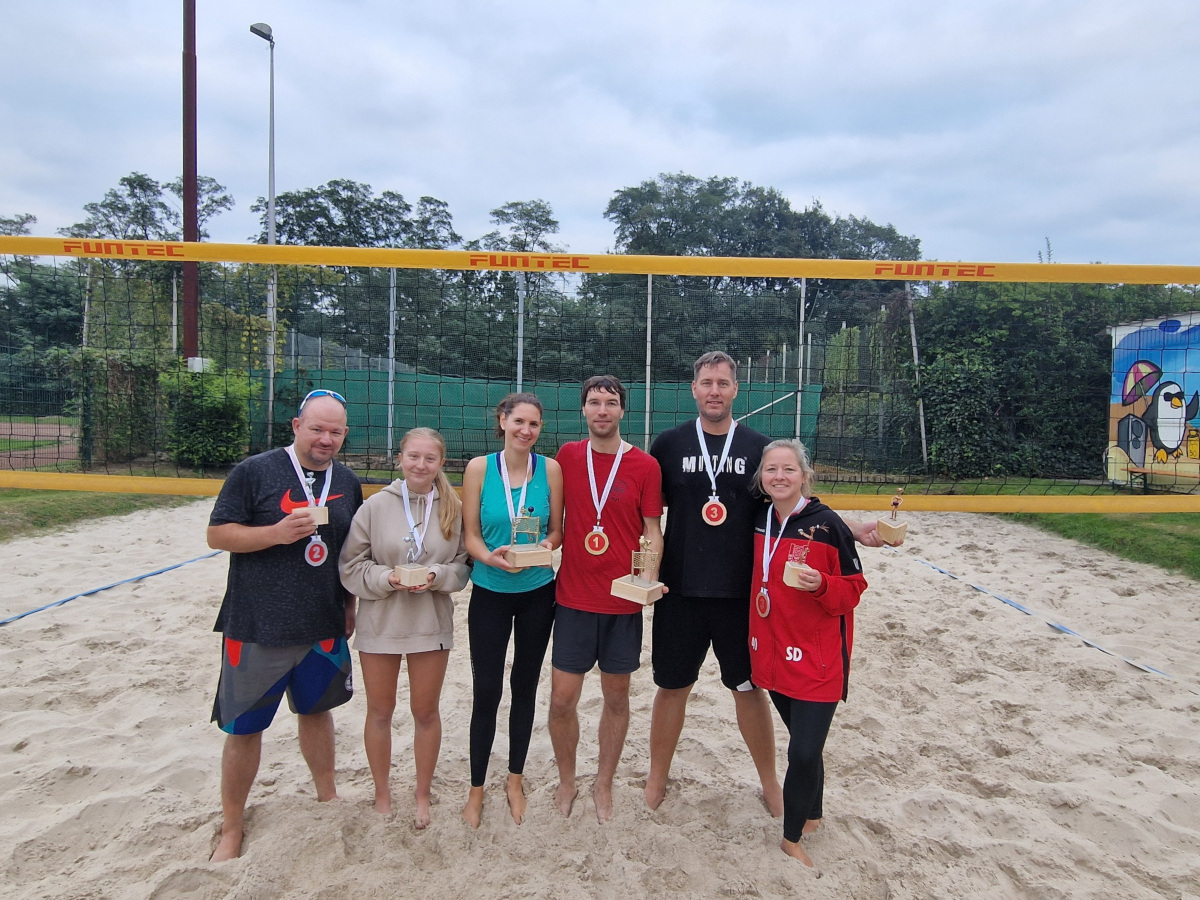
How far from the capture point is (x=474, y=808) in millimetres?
2564

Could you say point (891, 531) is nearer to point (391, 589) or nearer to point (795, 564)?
point (795, 564)

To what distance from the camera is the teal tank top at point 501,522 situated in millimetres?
2471

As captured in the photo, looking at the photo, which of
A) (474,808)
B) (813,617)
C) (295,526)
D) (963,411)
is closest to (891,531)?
(813,617)

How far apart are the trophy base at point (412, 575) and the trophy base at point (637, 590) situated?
2.13 feet

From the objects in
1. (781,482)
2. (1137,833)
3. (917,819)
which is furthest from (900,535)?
(1137,833)

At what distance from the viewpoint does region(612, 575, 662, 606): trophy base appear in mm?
2268

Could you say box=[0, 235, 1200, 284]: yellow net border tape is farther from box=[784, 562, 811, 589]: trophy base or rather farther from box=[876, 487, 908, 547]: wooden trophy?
box=[784, 562, 811, 589]: trophy base

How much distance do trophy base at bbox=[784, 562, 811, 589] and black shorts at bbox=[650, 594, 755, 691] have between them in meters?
0.43

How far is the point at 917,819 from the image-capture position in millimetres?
2625

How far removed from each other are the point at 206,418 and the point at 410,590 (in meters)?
5.56

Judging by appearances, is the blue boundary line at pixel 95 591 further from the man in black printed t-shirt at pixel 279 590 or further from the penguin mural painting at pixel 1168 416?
the penguin mural painting at pixel 1168 416

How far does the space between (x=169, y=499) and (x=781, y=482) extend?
29.8 ft

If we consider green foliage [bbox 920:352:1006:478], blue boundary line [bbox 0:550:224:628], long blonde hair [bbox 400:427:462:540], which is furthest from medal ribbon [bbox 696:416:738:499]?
blue boundary line [bbox 0:550:224:628]

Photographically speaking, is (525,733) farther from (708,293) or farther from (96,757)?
(708,293)
